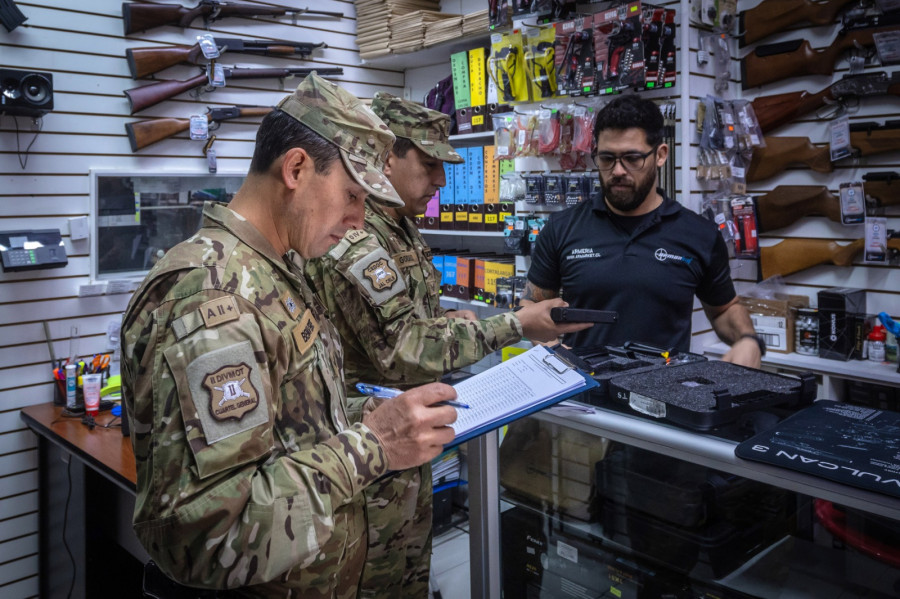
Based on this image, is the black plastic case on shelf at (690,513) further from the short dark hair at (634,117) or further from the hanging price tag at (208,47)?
the hanging price tag at (208,47)

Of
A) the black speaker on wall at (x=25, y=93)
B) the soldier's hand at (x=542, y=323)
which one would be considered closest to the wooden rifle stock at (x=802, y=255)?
the soldier's hand at (x=542, y=323)

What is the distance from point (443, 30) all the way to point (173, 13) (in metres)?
1.49

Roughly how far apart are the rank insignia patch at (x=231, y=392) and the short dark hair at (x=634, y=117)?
1.91 metres

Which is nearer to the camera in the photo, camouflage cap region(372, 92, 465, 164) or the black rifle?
camouflage cap region(372, 92, 465, 164)

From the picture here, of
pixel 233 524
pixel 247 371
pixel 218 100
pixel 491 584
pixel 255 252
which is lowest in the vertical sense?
pixel 491 584

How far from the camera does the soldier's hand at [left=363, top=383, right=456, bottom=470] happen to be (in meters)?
1.16

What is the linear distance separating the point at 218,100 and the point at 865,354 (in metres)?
3.56

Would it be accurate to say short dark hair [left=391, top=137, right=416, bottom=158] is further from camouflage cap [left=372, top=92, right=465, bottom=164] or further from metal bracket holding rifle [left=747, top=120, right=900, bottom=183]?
metal bracket holding rifle [left=747, top=120, right=900, bottom=183]

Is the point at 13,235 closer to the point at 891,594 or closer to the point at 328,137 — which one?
the point at 328,137

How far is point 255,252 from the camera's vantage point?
3.88 ft

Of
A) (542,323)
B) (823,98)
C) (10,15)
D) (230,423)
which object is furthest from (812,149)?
(10,15)

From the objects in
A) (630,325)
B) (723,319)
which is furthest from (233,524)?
(723,319)

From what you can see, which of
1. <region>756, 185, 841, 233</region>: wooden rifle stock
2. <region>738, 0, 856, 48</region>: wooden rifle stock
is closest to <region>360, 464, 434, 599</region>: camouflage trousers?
<region>756, 185, 841, 233</region>: wooden rifle stock

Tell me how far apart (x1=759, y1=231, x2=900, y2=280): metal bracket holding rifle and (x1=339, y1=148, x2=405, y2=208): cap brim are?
2714 mm
